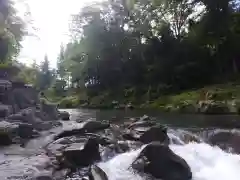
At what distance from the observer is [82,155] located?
9703 mm

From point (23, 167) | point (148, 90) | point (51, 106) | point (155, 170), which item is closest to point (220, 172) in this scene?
point (155, 170)

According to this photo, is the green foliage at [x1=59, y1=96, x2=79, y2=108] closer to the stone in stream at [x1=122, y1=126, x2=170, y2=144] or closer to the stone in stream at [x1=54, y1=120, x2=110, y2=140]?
the stone in stream at [x1=54, y1=120, x2=110, y2=140]

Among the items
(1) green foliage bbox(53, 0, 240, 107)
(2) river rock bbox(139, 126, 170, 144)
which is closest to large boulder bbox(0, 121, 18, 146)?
(2) river rock bbox(139, 126, 170, 144)

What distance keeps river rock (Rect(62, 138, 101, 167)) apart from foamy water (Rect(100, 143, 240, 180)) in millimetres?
437

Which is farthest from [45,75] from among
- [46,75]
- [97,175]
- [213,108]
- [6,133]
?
[97,175]

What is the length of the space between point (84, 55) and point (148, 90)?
15.3 metres

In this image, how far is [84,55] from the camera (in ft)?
164

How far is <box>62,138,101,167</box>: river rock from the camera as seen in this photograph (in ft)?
31.1

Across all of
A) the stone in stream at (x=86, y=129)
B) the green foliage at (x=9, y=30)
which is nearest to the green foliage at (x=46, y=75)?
the green foliage at (x=9, y=30)

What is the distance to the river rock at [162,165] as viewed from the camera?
8.84m

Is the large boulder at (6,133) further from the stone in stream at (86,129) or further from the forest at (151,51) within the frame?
the forest at (151,51)

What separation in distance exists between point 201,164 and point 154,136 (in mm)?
2907

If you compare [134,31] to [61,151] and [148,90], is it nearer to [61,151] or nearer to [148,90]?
[148,90]

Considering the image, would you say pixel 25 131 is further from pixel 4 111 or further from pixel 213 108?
pixel 213 108
